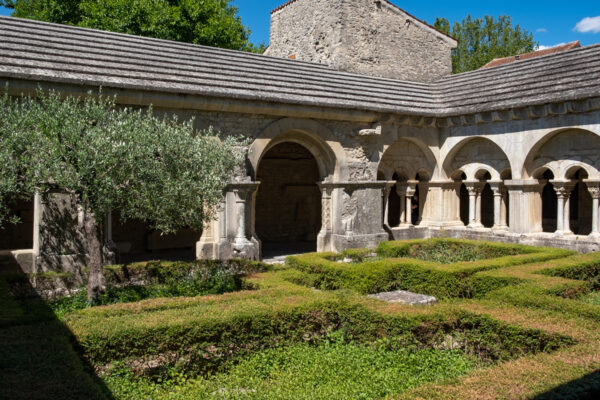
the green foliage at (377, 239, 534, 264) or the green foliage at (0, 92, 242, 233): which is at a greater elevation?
the green foliage at (0, 92, 242, 233)

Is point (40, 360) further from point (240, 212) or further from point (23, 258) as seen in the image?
point (240, 212)

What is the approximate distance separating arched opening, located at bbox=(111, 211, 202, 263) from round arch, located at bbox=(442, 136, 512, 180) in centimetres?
737

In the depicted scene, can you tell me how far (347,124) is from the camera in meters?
13.1

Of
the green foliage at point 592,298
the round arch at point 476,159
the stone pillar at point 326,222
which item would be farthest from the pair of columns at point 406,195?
the green foliage at point 592,298

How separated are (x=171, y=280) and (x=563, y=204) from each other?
30.6ft

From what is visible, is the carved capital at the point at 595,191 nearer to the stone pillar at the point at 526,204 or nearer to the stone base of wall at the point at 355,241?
the stone pillar at the point at 526,204

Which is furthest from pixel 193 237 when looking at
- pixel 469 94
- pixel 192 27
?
pixel 192 27

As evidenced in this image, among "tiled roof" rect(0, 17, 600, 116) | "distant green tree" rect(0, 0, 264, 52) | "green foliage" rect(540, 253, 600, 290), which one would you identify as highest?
"distant green tree" rect(0, 0, 264, 52)

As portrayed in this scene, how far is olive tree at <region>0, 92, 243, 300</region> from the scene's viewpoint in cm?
677

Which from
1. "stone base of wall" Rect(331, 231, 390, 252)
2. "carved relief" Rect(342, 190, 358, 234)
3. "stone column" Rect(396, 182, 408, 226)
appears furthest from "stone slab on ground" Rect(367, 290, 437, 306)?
"stone column" Rect(396, 182, 408, 226)

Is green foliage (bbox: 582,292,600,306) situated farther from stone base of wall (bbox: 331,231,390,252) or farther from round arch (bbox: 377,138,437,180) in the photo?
round arch (bbox: 377,138,437,180)

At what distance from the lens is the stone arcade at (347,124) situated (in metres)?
10.4

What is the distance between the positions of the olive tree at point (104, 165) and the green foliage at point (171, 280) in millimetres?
643

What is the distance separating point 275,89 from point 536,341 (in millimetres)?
8253
